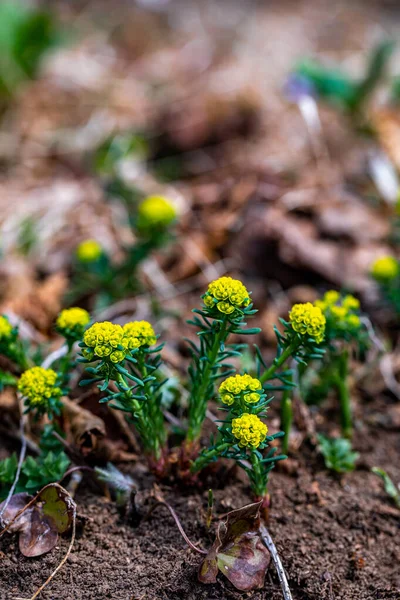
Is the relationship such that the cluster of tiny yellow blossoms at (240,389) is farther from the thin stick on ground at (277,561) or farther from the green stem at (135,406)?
the thin stick on ground at (277,561)

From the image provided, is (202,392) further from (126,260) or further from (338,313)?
(126,260)

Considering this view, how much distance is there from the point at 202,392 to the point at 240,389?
0.25 m

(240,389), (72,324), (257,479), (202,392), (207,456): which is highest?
(72,324)

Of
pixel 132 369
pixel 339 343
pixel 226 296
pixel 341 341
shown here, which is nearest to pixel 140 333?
pixel 132 369

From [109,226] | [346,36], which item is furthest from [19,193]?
[346,36]

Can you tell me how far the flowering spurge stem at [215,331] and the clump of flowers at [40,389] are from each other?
42cm

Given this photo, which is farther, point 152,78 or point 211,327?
point 152,78

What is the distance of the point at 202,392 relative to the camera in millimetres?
1806

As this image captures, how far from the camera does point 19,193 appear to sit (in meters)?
3.93

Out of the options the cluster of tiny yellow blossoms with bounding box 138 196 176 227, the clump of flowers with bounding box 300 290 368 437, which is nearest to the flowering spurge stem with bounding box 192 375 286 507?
the clump of flowers with bounding box 300 290 368 437

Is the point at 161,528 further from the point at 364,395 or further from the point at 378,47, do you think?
the point at 378,47

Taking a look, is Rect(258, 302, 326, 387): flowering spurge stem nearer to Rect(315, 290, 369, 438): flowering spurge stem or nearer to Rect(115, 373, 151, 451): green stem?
Rect(315, 290, 369, 438): flowering spurge stem

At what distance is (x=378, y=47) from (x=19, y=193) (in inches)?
109

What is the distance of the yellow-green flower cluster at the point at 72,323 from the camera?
1.89m
